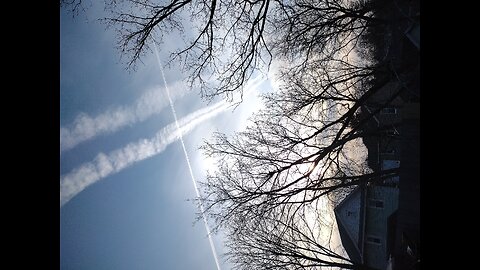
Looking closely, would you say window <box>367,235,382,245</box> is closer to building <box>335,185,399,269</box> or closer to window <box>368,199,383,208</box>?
building <box>335,185,399,269</box>

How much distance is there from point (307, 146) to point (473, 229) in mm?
6612

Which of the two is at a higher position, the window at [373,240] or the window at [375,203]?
the window at [375,203]

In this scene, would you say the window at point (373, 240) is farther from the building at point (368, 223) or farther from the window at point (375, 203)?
the window at point (375, 203)

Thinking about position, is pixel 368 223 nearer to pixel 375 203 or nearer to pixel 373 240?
pixel 373 240

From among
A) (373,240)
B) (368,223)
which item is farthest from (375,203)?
(368,223)

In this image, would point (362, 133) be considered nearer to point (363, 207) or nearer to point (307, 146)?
point (307, 146)

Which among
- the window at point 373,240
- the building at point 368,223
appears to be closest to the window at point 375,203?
the building at point 368,223

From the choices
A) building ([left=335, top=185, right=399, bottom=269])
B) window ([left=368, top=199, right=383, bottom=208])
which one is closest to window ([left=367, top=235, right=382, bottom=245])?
building ([left=335, top=185, right=399, bottom=269])

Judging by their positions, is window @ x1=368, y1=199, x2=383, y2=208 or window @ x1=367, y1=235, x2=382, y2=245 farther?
window @ x1=367, y1=235, x2=382, y2=245

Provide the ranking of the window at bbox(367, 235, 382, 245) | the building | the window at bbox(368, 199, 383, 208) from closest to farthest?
1. the building
2. the window at bbox(368, 199, 383, 208)
3. the window at bbox(367, 235, 382, 245)

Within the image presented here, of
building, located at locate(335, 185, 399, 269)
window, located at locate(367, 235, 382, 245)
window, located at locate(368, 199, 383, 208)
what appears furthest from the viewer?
window, located at locate(367, 235, 382, 245)

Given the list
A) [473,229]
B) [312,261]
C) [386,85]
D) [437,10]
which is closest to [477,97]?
[437,10]
